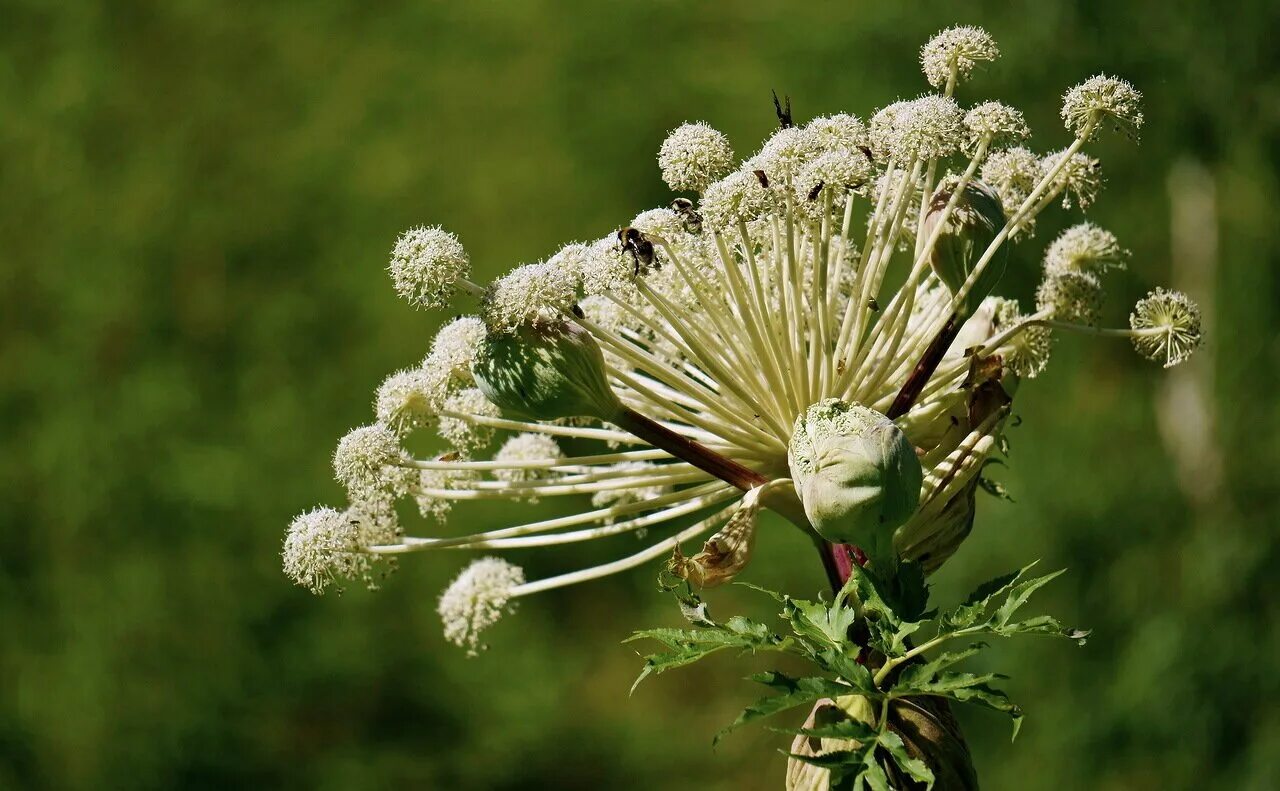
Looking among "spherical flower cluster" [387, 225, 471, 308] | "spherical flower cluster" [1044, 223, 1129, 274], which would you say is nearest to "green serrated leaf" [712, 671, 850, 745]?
"spherical flower cluster" [387, 225, 471, 308]

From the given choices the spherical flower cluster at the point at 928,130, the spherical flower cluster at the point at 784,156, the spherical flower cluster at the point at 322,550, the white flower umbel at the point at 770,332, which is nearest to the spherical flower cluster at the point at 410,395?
the white flower umbel at the point at 770,332

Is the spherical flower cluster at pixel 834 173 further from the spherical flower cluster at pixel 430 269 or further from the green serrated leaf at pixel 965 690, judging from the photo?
the green serrated leaf at pixel 965 690

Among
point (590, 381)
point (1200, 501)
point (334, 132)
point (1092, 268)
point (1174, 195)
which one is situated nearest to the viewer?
point (590, 381)

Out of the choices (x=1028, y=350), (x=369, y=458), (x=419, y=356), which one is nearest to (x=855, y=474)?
(x=1028, y=350)

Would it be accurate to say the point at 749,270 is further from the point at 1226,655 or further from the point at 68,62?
the point at 68,62

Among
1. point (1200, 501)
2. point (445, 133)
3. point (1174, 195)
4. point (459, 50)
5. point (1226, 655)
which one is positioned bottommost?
point (1226, 655)

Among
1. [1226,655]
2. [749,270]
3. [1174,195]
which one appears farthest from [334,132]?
[749,270]

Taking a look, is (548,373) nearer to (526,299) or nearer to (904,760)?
(526,299)

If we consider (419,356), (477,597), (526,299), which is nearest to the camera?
(526,299)
